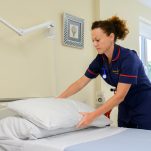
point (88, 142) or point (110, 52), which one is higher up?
point (110, 52)

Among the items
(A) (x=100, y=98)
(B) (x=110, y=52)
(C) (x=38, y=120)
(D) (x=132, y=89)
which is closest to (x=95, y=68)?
(B) (x=110, y=52)

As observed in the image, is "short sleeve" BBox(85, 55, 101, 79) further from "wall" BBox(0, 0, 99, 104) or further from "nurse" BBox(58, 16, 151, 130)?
"wall" BBox(0, 0, 99, 104)

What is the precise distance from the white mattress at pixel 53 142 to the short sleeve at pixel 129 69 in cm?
34

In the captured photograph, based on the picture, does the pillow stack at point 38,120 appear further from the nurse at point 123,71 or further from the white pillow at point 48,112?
the nurse at point 123,71

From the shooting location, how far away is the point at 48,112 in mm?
1530

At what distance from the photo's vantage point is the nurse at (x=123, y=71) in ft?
5.74

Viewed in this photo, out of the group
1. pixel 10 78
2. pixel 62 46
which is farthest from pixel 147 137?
pixel 62 46

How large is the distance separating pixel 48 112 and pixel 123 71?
21.6 inches

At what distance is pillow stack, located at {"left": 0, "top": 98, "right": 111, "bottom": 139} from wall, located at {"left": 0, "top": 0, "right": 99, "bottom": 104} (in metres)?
0.39

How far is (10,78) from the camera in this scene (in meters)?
1.94

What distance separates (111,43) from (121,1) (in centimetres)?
142

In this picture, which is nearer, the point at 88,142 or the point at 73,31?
the point at 88,142

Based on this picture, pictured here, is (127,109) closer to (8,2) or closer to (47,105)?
(47,105)

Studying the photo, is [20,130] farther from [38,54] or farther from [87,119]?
[38,54]
